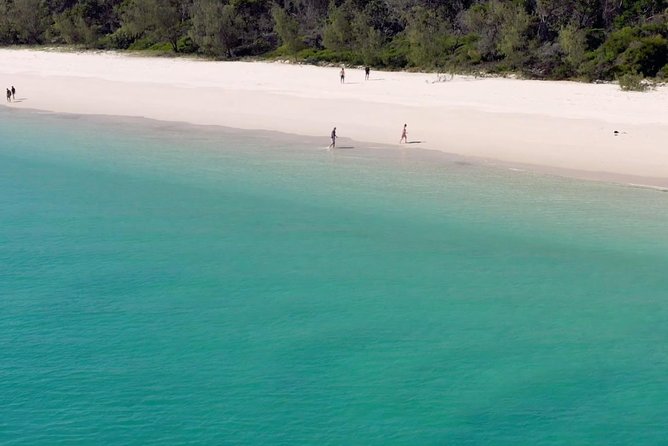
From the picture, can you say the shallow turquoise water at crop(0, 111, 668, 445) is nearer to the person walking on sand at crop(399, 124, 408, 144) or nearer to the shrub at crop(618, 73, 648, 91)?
the person walking on sand at crop(399, 124, 408, 144)

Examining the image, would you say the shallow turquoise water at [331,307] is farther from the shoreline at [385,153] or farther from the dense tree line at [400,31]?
the dense tree line at [400,31]

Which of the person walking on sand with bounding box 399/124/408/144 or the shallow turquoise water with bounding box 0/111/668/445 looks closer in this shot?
the shallow turquoise water with bounding box 0/111/668/445

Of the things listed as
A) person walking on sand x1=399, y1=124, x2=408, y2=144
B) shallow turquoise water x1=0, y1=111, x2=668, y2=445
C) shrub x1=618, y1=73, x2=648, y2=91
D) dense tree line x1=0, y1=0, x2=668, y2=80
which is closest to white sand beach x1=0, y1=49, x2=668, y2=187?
person walking on sand x1=399, y1=124, x2=408, y2=144

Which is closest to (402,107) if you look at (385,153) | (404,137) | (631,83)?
(404,137)

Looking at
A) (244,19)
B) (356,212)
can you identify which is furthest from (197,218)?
(244,19)

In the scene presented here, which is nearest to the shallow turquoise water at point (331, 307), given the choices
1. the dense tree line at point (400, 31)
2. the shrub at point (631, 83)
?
the shrub at point (631, 83)

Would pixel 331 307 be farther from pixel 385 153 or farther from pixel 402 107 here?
pixel 402 107
